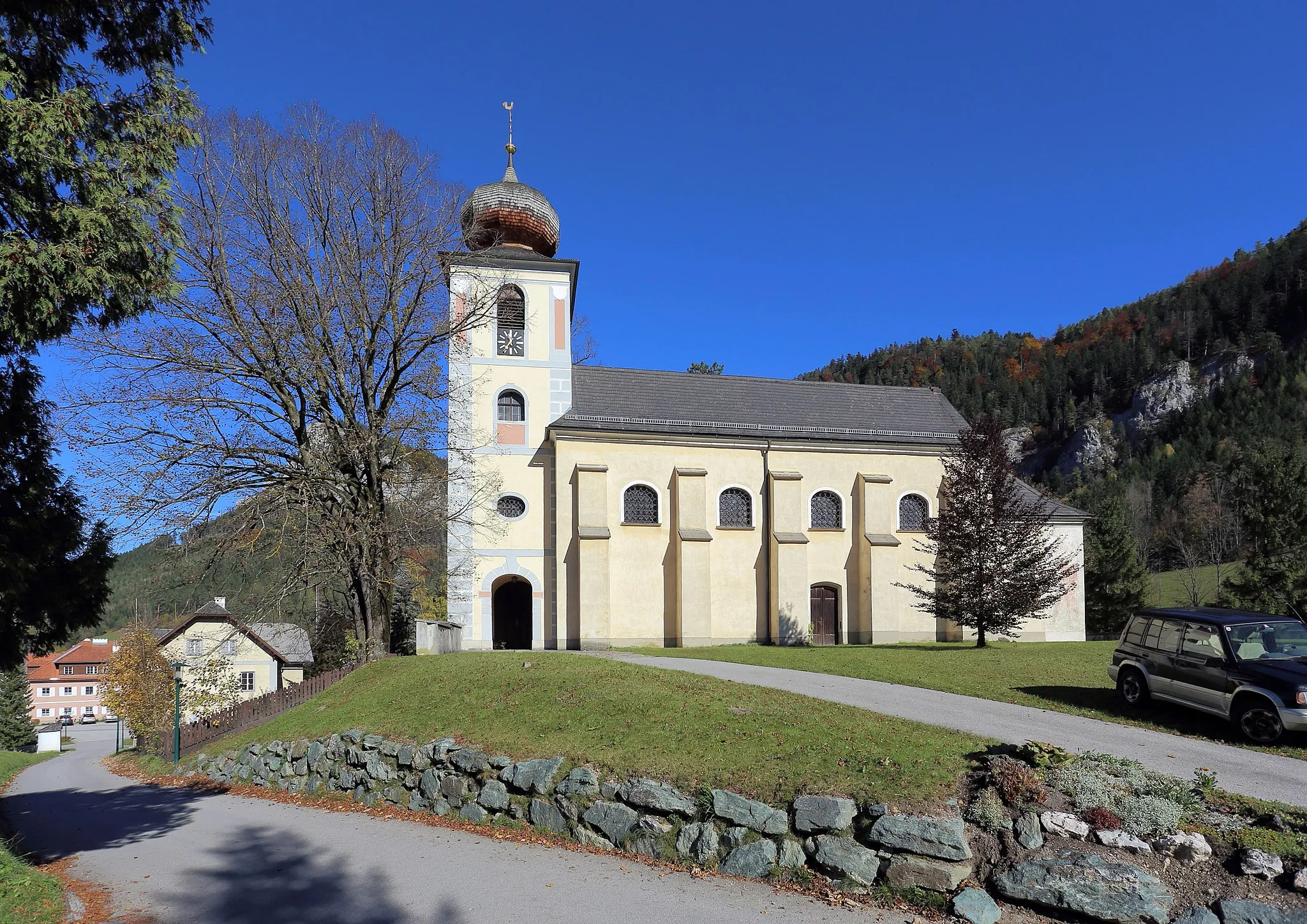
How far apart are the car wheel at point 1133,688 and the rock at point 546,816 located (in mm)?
9108

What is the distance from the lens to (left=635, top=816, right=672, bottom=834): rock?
851 centimetres

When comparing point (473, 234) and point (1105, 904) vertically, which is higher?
point (473, 234)

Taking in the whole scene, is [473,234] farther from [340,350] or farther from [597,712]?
[597,712]

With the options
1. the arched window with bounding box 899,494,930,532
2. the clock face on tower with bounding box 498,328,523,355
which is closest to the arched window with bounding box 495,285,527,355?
the clock face on tower with bounding box 498,328,523,355

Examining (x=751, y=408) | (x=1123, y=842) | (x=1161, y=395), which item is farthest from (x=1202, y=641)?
(x=1161, y=395)

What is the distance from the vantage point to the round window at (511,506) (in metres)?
26.5

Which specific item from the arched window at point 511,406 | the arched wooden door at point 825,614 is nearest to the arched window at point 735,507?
the arched wooden door at point 825,614

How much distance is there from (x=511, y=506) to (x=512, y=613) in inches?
154

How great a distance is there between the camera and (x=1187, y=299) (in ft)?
399

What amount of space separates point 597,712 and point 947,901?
18.9ft

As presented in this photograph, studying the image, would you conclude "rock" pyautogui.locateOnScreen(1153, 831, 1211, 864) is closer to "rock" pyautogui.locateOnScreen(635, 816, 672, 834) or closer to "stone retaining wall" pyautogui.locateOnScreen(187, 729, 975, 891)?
"stone retaining wall" pyautogui.locateOnScreen(187, 729, 975, 891)

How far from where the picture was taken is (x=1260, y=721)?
32.7 ft

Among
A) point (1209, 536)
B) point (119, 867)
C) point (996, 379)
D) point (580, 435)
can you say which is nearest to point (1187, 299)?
point (996, 379)

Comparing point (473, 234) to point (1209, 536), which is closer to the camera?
point (473, 234)
